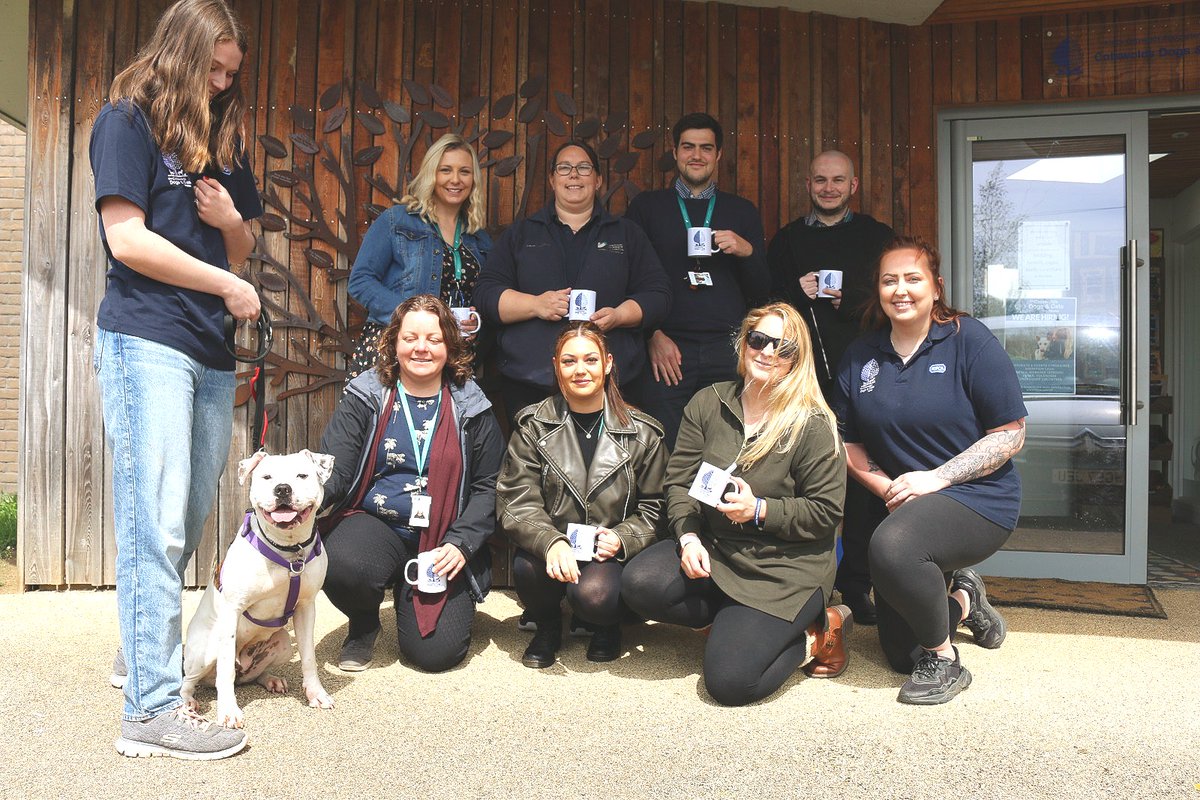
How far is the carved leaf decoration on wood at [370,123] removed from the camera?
5336mm

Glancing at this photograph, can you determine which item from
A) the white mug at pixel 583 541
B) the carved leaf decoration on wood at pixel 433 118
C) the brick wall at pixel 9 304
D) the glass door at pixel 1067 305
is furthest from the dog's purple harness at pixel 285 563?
the brick wall at pixel 9 304

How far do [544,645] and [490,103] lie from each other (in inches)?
123

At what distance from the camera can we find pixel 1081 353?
571 centimetres

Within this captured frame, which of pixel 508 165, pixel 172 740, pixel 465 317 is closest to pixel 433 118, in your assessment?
pixel 508 165

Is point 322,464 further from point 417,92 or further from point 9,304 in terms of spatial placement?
point 9,304

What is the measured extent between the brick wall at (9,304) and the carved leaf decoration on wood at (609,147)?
6.68 metres

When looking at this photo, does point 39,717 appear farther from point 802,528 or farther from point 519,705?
point 802,528

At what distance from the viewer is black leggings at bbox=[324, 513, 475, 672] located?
3779 mm

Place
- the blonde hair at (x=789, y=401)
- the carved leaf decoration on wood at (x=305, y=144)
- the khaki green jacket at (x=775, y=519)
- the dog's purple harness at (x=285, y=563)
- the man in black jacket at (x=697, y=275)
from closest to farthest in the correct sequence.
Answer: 1. the dog's purple harness at (x=285, y=563)
2. the khaki green jacket at (x=775, y=519)
3. the blonde hair at (x=789, y=401)
4. the man in black jacket at (x=697, y=275)
5. the carved leaf decoration on wood at (x=305, y=144)

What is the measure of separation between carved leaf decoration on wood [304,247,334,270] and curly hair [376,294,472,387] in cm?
138

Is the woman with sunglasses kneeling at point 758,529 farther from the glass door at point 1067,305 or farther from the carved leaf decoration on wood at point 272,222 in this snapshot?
the carved leaf decoration on wood at point 272,222

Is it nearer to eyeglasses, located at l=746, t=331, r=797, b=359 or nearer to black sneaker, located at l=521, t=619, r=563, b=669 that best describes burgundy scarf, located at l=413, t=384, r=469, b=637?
black sneaker, located at l=521, t=619, r=563, b=669

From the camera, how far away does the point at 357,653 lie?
12.8 ft

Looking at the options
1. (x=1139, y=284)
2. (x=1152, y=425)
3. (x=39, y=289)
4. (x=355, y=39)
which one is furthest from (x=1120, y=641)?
(x=1152, y=425)
